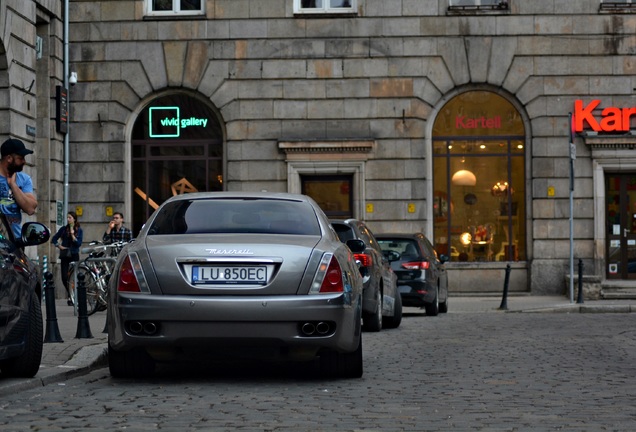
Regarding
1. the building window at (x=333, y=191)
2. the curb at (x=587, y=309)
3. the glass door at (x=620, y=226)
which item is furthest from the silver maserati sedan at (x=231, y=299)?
the glass door at (x=620, y=226)

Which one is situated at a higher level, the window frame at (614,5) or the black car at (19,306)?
the window frame at (614,5)

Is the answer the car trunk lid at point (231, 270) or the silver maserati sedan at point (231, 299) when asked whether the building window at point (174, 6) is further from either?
the car trunk lid at point (231, 270)

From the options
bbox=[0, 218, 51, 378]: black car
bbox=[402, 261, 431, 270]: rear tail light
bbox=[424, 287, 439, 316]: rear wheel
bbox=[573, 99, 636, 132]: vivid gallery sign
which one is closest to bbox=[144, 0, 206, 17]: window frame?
bbox=[573, 99, 636, 132]: vivid gallery sign

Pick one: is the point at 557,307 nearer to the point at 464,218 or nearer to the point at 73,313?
the point at 464,218

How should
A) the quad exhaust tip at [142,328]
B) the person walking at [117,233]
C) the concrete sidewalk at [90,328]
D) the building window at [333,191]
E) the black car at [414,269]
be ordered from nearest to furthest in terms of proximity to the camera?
the quad exhaust tip at [142,328], the concrete sidewalk at [90,328], the black car at [414,269], the person walking at [117,233], the building window at [333,191]

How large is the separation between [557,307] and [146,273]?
15342 mm

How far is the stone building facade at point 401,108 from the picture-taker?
1106 inches

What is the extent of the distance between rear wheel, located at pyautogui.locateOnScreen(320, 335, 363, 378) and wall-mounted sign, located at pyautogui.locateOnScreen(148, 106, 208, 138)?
1858 centimetres

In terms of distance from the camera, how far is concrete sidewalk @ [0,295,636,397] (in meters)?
10.3

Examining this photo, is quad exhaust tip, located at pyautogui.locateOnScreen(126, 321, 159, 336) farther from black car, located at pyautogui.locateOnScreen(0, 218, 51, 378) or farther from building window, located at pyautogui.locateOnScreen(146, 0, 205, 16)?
building window, located at pyautogui.locateOnScreen(146, 0, 205, 16)

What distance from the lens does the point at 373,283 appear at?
1634 cm

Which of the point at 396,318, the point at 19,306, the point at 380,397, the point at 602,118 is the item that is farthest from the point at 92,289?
the point at 602,118

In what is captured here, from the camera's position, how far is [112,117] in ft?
93.4

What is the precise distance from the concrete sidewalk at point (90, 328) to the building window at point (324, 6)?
21.6ft
